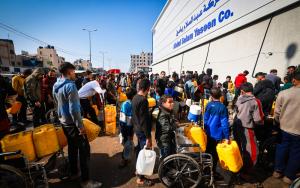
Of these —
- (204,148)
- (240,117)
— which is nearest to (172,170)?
(204,148)

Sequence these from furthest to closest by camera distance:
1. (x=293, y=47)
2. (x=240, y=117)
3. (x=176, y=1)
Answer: (x=176, y=1)
(x=293, y=47)
(x=240, y=117)

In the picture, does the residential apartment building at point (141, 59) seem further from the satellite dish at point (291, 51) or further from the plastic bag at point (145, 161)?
the plastic bag at point (145, 161)

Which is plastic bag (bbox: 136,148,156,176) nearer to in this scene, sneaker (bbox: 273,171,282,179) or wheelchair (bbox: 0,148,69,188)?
wheelchair (bbox: 0,148,69,188)

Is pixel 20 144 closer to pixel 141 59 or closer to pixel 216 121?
pixel 216 121

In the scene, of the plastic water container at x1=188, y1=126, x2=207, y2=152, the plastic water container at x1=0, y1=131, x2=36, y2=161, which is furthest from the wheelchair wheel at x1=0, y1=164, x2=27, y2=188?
the plastic water container at x1=188, y1=126, x2=207, y2=152

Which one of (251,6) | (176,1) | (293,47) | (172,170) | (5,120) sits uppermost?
(176,1)

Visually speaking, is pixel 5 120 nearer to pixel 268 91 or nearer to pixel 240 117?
pixel 240 117

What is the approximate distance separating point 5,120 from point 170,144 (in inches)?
115

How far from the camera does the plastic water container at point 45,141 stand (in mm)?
3025

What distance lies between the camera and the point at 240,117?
12.0 ft

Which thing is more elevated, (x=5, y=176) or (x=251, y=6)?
(x=251, y=6)

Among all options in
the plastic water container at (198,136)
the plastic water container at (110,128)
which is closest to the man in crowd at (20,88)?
the plastic water container at (110,128)

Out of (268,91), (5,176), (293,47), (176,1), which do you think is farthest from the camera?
(176,1)

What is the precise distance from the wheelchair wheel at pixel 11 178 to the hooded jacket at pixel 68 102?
953 mm
